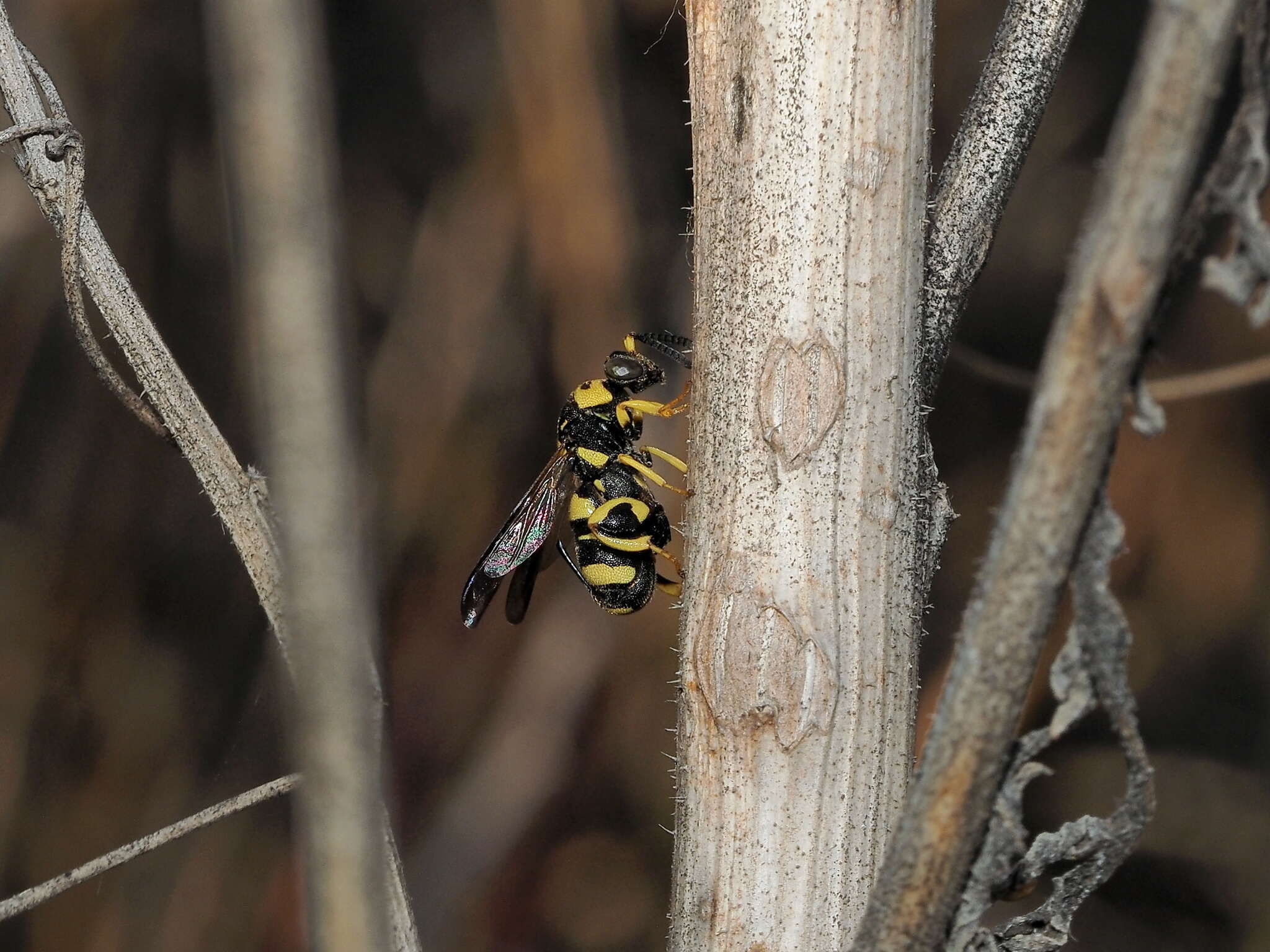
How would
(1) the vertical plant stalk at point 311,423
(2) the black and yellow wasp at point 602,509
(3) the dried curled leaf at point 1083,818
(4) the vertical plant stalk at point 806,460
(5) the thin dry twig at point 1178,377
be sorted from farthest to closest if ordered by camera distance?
(5) the thin dry twig at point 1178,377, (2) the black and yellow wasp at point 602,509, (4) the vertical plant stalk at point 806,460, (3) the dried curled leaf at point 1083,818, (1) the vertical plant stalk at point 311,423

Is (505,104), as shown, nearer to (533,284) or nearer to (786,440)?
(533,284)

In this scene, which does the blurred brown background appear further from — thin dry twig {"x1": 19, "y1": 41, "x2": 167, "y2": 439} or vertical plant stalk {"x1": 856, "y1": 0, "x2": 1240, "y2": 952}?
vertical plant stalk {"x1": 856, "y1": 0, "x2": 1240, "y2": 952}

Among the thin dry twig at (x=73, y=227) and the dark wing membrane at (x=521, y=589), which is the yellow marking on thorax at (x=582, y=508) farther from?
the thin dry twig at (x=73, y=227)


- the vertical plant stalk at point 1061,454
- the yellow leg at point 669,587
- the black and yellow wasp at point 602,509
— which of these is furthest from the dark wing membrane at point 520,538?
the vertical plant stalk at point 1061,454

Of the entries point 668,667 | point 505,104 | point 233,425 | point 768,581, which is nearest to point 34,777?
point 233,425

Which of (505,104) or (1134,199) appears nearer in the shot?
(1134,199)

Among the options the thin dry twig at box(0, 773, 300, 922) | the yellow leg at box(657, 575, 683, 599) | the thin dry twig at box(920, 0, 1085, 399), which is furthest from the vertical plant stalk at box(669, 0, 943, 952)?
the yellow leg at box(657, 575, 683, 599)
